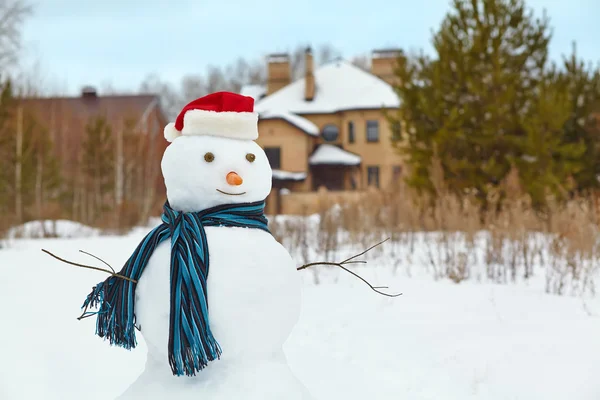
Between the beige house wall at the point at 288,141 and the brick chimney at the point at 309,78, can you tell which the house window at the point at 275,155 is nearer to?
the beige house wall at the point at 288,141

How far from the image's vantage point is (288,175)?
88.8 ft

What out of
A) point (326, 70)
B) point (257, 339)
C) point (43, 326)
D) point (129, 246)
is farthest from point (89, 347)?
point (326, 70)

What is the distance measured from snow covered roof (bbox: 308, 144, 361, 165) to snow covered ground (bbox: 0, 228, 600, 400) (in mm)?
21655

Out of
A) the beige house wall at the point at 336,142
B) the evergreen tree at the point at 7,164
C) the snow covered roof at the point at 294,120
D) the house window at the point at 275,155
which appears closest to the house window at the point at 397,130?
the evergreen tree at the point at 7,164

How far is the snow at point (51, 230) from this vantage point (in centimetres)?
1327

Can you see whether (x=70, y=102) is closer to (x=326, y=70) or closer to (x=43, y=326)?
(x=326, y=70)

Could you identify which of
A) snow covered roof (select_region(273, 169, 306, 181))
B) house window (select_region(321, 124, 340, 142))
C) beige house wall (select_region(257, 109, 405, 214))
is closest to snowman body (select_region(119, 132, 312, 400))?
beige house wall (select_region(257, 109, 405, 214))

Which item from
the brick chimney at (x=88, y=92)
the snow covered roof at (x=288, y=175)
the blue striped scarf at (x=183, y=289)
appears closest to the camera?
the blue striped scarf at (x=183, y=289)

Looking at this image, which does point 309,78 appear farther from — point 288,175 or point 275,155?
point 288,175

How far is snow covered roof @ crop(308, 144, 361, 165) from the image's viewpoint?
28031 mm

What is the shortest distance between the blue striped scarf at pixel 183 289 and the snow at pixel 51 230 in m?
11.5

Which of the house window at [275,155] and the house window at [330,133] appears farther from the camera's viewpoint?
the house window at [330,133]

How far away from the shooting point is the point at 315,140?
29.4 m

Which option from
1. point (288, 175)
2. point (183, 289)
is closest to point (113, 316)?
point (183, 289)
